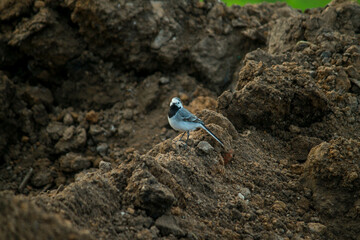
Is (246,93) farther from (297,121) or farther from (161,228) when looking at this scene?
(161,228)

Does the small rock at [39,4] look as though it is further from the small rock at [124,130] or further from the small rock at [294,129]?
the small rock at [294,129]

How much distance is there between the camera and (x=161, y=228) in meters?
3.32

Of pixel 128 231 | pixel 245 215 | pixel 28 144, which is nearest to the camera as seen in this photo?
pixel 128 231

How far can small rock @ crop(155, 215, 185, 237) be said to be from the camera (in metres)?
3.31

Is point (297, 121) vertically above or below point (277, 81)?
below

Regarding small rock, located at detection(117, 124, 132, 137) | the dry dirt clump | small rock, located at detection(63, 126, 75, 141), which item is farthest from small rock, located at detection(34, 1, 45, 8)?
small rock, located at detection(117, 124, 132, 137)

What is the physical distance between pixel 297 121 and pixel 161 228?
263 cm

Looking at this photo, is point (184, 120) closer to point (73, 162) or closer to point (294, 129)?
point (294, 129)

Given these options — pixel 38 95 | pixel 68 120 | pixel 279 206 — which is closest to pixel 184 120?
pixel 279 206

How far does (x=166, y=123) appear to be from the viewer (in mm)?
7539

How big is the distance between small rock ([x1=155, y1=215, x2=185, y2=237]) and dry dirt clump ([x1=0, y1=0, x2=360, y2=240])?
0.04 ft

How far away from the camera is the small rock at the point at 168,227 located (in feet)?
10.9

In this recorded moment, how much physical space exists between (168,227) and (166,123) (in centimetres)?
430

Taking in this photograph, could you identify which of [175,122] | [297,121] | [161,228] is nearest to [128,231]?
[161,228]
